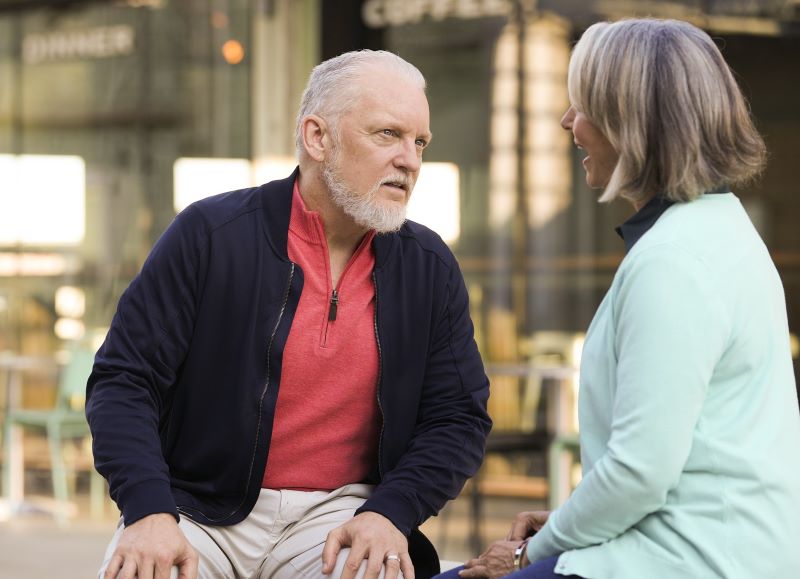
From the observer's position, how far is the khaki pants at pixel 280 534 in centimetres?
256

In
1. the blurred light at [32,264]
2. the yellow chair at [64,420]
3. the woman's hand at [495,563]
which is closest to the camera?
the woman's hand at [495,563]

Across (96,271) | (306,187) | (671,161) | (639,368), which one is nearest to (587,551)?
(639,368)

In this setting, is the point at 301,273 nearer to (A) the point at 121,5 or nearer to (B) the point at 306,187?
(B) the point at 306,187

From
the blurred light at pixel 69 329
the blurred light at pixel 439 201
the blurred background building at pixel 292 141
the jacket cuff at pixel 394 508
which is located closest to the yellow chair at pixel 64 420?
the blurred light at pixel 69 329

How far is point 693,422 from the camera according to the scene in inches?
74.5

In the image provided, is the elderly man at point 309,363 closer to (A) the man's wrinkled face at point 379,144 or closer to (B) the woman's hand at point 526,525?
(A) the man's wrinkled face at point 379,144

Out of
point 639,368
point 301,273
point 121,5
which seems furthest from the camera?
point 121,5

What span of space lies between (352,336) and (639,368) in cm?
82

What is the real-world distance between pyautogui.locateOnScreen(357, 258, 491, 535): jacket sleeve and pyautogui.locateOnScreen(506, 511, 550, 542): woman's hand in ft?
0.67

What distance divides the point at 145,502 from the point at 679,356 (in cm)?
101

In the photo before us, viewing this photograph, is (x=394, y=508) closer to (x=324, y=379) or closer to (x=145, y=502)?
(x=324, y=379)

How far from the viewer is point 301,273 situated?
258 centimetres

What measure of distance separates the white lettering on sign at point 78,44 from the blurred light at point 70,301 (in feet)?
4.83

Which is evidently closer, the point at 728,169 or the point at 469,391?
Answer: the point at 728,169
